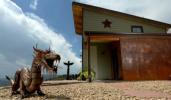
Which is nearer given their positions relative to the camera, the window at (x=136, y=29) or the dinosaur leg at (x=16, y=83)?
the dinosaur leg at (x=16, y=83)

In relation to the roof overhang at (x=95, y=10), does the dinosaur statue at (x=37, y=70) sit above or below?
below

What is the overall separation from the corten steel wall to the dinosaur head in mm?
8725

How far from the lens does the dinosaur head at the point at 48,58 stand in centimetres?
721

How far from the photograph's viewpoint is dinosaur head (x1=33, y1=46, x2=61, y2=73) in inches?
284

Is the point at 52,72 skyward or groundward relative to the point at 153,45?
groundward

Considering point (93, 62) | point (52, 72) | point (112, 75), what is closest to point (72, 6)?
point (93, 62)

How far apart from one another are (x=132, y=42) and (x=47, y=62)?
944 cm

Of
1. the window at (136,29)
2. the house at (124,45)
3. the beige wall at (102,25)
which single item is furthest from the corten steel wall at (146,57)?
the window at (136,29)

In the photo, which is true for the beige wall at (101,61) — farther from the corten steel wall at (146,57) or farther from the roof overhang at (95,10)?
the corten steel wall at (146,57)

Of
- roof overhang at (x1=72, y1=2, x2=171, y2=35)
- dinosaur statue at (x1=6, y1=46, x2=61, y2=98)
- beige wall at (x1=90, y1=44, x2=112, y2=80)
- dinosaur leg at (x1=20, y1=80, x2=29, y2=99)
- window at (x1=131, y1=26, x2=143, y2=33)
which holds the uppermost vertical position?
roof overhang at (x1=72, y1=2, x2=171, y2=35)

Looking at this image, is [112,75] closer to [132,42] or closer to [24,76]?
[132,42]

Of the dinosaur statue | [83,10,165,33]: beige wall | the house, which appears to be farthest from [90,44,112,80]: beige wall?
the dinosaur statue

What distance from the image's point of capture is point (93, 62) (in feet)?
64.3

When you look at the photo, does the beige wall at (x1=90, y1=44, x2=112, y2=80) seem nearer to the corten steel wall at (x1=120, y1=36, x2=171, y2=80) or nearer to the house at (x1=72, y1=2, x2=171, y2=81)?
the house at (x1=72, y1=2, x2=171, y2=81)
